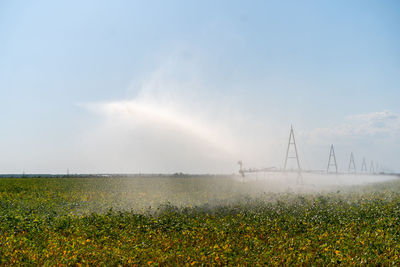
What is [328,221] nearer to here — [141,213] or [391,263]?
[391,263]

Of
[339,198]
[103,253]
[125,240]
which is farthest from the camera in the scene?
[339,198]

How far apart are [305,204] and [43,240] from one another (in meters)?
18.4

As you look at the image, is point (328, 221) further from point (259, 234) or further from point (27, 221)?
point (27, 221)

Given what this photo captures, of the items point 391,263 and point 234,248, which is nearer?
point 391,263

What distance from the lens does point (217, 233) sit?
1922 centimetres

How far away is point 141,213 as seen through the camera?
25.3 meters

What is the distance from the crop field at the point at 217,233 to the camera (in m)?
14.5

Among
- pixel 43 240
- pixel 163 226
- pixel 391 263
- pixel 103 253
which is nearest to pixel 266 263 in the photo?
pixel 391 263

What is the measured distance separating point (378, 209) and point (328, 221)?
167 inches

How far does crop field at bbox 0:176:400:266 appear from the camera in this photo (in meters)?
14.5

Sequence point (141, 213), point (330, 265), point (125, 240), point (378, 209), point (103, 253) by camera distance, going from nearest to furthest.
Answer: point (330, 265)
point (103, 253)
point (125, 240)
point (378, 209)
point (141, 213)

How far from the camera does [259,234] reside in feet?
63.4

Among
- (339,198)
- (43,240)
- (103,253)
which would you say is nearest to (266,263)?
(103,253)

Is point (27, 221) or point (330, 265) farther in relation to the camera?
point (27, 221)
